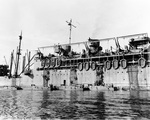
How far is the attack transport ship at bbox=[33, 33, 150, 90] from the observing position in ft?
153

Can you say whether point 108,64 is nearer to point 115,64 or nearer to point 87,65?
point 115,64

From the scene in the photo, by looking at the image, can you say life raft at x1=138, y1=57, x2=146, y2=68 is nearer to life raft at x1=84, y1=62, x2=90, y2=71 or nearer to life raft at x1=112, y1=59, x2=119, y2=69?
life raft at x1=112, y1=59, x2=119, y2=69

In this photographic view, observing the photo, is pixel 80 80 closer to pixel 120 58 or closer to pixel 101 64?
pixel 101 64

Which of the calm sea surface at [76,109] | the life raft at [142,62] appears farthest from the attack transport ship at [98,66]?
the calm sea surface at [76,109]

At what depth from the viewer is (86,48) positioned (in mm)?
59375

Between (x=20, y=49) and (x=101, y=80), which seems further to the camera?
(x=20, y=49)

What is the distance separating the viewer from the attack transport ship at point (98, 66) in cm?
4662

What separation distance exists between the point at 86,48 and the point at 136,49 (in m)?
17.4

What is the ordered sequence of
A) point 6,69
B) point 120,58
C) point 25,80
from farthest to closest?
point 6,69 < point 25,80 < point 120,58

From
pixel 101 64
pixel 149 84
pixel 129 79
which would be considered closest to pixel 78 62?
pixel 101 64

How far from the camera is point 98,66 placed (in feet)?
177

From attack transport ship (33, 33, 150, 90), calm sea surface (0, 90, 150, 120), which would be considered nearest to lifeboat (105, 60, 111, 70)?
attack transport ship (33, 33, 150, 90)

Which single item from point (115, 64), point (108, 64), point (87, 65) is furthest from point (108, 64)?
point (87, 65)

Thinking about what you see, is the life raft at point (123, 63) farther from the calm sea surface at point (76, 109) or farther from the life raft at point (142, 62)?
the calm sea surface at point (76, 109)
